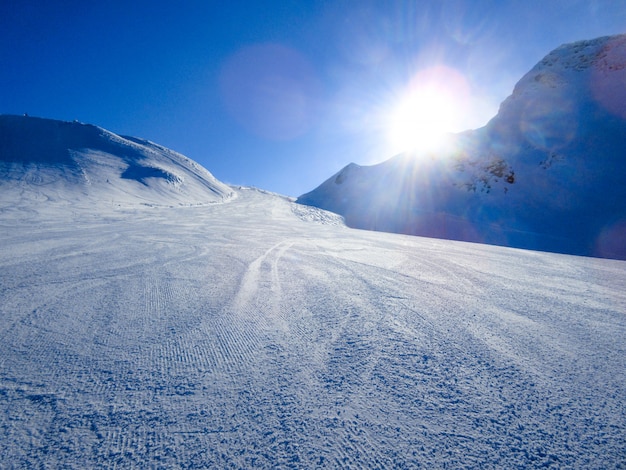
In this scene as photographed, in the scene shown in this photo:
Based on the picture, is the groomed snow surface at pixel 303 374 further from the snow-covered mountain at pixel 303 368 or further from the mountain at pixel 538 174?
the mountain at pixel 538 174

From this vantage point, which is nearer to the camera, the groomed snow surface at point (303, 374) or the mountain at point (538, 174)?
the groomed snow surface at point (303, 374)

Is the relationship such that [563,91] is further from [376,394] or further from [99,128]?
[99,128]

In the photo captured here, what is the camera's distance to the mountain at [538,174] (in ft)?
57.8

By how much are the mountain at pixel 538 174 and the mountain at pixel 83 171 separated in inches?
745

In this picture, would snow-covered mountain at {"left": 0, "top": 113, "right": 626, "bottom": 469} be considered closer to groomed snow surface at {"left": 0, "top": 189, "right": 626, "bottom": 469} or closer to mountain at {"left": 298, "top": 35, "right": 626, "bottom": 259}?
groomed snow surface at {"left": 0, "top": 189, "right": 626, "bottom": 469}

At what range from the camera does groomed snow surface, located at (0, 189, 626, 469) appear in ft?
4.21

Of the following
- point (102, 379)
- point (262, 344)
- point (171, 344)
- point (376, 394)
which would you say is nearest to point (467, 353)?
point (376, 394)

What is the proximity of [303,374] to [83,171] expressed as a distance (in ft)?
97.4

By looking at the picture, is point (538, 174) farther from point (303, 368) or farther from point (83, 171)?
point (83, 171)

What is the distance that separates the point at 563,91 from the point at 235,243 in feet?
108

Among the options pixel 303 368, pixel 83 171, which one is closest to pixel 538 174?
pixel 303 368

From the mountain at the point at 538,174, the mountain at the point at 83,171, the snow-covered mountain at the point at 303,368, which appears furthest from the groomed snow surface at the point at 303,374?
the mountain at the point at 538,174

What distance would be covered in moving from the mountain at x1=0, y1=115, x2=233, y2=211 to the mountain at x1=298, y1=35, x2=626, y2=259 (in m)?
18.9

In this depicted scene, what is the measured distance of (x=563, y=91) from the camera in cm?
2355
